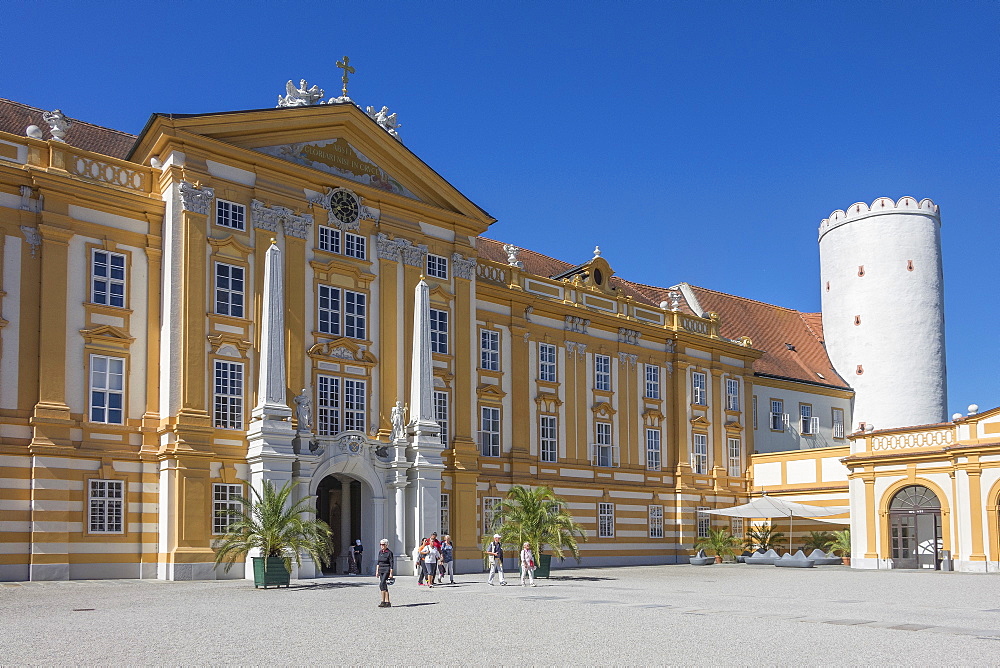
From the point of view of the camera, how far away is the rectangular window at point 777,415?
202 ft

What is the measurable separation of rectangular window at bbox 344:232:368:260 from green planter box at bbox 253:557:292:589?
1389cm

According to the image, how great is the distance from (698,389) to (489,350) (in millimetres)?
14785

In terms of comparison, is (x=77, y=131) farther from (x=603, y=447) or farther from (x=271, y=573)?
(x=603, y=447)

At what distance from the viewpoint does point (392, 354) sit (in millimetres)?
40094

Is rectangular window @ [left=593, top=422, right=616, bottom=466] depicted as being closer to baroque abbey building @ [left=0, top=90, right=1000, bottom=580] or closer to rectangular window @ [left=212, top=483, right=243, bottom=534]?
baroque abbey building @ [left=0, top=90, right=1000, bottom=580]

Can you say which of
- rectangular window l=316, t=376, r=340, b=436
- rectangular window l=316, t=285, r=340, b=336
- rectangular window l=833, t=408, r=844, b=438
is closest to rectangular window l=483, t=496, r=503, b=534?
rectangular window l=316, t=376, r=340, b=436

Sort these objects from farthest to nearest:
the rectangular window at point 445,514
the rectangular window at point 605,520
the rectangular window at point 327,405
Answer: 1. the rectangular window at point 605,520
2. the rectangular window at point 445,514
3. the rectangular window at point 327,405

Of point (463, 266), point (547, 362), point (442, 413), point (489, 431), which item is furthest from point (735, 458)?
point (463, 266)

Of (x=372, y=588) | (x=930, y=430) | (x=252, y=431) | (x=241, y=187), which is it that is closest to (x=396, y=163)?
(x=241, y=187)

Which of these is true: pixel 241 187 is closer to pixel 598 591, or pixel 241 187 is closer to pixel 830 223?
pixel 598 591

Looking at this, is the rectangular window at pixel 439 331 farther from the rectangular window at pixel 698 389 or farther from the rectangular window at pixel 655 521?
the rectangular window at pixel 698 389

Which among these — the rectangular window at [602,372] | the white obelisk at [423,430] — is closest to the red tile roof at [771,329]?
the rectangular window at [602,372]

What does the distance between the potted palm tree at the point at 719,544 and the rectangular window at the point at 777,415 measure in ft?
35.7

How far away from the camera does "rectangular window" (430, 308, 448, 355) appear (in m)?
42.4
